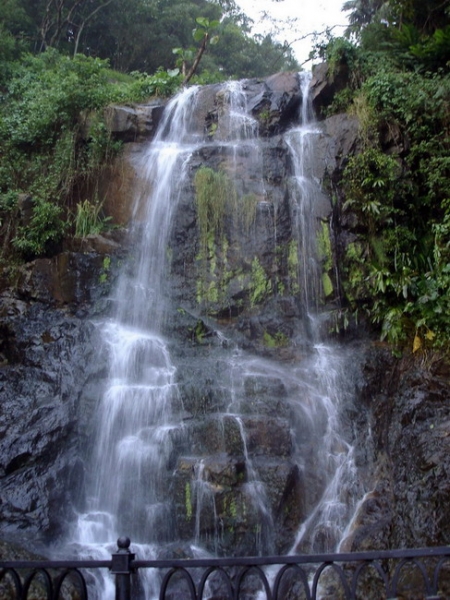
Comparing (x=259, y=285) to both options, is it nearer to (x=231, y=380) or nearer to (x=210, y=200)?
(x=210, y=200)

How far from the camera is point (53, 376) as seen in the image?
8414 mm

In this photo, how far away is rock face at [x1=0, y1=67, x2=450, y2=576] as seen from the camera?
680 centimetres

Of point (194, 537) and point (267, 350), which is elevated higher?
point (267, 350)

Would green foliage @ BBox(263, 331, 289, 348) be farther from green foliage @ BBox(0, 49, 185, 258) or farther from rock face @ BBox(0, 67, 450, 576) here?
green foliage @ BBox(0, 49, 185, 258)

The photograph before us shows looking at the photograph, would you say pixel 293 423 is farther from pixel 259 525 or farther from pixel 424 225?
pixel 424 225

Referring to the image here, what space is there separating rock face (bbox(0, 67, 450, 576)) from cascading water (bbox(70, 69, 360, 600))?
0.04 meters

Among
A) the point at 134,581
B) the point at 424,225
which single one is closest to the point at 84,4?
the point at 424,225

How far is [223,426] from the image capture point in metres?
A: 7.50

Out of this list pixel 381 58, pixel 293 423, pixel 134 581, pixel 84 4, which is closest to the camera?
pixel 134 581

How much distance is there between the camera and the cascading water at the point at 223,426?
6.81 m

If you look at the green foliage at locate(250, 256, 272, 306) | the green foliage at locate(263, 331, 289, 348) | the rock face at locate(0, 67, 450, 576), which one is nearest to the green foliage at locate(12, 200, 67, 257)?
the rock face at locate(0, 67, 450, 576)

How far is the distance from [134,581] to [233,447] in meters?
2.00

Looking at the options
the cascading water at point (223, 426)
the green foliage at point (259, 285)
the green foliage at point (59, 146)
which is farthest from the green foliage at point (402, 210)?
the green foliage at point (59, 146)

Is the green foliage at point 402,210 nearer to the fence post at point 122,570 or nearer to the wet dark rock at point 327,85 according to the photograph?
the wet dark rock at point 327,85
